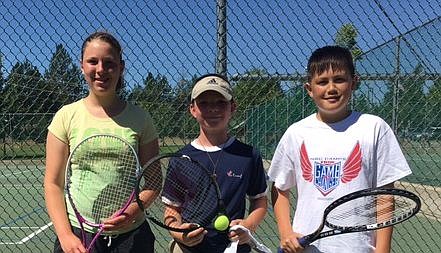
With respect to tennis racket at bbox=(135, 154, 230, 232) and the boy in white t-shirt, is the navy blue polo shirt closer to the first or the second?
tennis racket at bbox=(135, 154, 230, 232)

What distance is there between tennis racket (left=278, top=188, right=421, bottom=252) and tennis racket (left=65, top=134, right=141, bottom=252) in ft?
2.66

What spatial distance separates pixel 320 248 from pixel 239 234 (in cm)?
37

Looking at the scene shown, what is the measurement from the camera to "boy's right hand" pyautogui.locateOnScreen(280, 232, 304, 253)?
2.34 meters

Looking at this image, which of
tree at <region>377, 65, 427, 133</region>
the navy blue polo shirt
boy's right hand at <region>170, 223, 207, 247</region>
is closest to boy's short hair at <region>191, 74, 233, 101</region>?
the navy blue polo shirt

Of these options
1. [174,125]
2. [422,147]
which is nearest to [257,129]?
[422,147]

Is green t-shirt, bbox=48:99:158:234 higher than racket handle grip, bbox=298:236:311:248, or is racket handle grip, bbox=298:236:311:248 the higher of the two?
green t-shirt, bbox=48:99:158:234

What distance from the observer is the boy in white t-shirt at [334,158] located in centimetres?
238

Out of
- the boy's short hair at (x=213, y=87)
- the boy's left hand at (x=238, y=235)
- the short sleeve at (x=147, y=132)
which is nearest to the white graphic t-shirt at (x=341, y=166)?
the boy's left hand at (x=238, y=235)

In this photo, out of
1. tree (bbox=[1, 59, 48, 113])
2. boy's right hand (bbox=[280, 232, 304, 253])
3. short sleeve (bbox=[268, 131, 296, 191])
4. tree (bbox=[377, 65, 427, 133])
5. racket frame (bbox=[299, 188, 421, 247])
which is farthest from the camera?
tree (bbox=[377, 65, 427, 133])

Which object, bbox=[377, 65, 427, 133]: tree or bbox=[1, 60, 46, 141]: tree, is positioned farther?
bbox=[377, 65, 427, 133]: tree

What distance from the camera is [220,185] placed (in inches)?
97.5

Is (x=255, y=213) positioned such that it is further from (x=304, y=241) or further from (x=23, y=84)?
(x=23, y=84)

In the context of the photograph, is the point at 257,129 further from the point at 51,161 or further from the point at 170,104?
the point at 51,161

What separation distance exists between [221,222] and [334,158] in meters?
0.56
